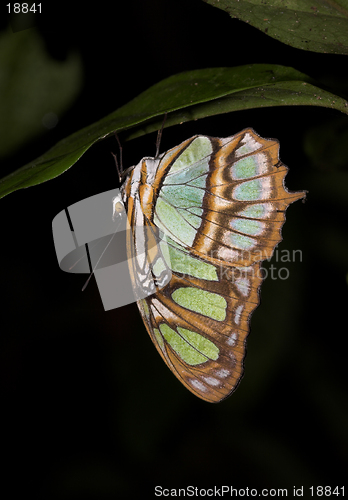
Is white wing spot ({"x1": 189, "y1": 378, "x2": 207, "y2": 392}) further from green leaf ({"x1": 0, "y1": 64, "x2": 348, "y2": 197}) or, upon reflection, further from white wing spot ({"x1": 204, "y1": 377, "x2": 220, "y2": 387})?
green leaf ({"x1": 0, "y1": 64, "x2": 348, "y2": 197})

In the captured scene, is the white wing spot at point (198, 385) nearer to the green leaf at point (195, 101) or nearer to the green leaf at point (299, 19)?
the green leaf at point (195, 101)

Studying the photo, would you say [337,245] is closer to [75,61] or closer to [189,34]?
[189,34]

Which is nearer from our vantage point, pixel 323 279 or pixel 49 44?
pixel 49 44

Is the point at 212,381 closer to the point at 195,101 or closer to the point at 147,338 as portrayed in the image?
the point at 195,101

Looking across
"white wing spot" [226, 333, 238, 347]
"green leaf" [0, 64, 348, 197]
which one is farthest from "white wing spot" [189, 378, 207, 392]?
"green leaf" [0, 64, 348, 197]

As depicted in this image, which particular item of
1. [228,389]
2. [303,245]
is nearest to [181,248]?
[228,389]

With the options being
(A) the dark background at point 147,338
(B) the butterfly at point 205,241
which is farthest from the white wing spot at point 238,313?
(A) the dark background at point 147,338

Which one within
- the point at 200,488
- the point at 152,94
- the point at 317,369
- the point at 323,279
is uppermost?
the point at 152,94
